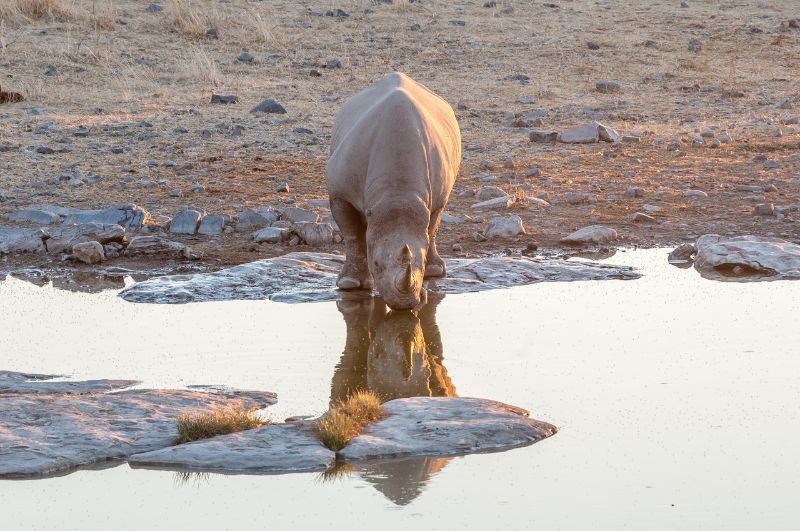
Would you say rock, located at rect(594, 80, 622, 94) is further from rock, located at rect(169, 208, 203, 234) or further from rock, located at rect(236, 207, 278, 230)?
rock, located at rect(169, 208, 203, 234)

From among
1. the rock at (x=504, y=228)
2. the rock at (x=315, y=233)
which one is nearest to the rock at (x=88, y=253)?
the rock at (x=315, y=233)

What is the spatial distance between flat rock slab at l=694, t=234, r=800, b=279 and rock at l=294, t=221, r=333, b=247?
8.80 feet

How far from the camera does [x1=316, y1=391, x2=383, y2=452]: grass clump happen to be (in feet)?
19.6

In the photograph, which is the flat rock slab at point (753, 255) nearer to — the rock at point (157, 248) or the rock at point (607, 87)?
the rock at point (157, 248)

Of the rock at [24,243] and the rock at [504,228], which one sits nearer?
the rock at [24,243]

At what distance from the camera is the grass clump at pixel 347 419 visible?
19.6 ft

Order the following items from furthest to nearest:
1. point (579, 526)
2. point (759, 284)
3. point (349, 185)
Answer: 1. point (759, 284)
2. point (349, 185)
3. point (579, 526)

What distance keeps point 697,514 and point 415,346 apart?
290 cm

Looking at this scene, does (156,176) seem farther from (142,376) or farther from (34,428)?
(34,428)

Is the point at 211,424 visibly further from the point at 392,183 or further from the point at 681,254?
the point at 681,254

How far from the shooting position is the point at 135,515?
536 cm

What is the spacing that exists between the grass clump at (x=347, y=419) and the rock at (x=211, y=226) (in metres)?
4.38

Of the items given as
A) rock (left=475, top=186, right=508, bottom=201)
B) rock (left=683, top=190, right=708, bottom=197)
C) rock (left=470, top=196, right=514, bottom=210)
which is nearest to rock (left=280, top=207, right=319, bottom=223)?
rock (left=470, top=196, right=514, bottom=210)

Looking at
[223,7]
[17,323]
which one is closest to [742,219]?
[17,323]
